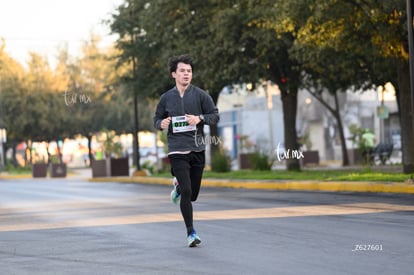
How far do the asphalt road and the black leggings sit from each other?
14.8 inches

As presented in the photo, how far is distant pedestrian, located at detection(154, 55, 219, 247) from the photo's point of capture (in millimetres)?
9102

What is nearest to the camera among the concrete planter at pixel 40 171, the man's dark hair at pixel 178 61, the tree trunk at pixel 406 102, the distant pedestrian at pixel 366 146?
the man's dark hair at pixel 178 61

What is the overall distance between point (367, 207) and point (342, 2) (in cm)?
841

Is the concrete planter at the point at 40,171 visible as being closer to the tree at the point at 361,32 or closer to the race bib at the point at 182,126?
the tree at the point at 361,32

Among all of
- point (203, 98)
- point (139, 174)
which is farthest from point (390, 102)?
point (203, 98)

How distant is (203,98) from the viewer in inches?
367

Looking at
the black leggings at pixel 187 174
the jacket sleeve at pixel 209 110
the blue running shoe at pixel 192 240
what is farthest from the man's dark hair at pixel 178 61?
the blue running shoe at pixel 192 240

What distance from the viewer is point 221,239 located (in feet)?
32.6

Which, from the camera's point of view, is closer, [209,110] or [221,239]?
[209,110]

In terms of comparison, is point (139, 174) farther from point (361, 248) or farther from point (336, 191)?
point (361, 248)

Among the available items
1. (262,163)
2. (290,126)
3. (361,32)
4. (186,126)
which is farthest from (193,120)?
(262,163)

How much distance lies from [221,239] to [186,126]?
1.50 meters

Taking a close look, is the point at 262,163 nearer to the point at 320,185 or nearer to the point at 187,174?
the point at 320,185

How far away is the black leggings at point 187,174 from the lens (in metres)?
9.10
